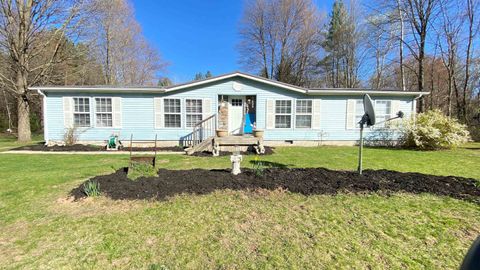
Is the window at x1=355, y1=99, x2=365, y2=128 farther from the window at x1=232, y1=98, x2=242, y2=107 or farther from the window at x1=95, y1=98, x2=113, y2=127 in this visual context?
the window at x1=95, y1=98, x2=113, y2=127

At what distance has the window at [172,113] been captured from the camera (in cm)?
1075

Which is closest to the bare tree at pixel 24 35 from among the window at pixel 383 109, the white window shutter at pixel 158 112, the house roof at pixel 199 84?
the house roof at pixel 199 84

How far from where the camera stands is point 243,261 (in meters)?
2.27

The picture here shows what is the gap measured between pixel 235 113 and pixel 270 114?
178cm

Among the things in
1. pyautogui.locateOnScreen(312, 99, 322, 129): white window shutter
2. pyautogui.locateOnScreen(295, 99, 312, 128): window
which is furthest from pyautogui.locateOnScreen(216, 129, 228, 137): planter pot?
pyautogui.locateOnScreen(312, 99, 322, 129): white window shutter

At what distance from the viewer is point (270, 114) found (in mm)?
11070

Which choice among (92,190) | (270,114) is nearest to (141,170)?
(92,190)

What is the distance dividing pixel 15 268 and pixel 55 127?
10636 mm

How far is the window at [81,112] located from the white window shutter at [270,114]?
8.52m

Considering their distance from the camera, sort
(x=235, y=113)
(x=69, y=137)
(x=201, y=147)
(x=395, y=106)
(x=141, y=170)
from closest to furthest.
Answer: (x=141, y=170) → (x=201, y=147) → (x=69, y=137) → (x=395, y=106) → (x=235, y=113)

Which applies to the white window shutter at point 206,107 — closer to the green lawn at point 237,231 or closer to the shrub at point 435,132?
the green lawn at point 237,231

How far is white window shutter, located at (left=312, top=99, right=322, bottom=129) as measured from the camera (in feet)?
36.7

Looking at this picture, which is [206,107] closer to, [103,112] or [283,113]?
[283,113]

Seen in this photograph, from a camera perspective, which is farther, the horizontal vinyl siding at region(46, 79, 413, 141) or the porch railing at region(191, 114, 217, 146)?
the porch railing at region(191, 114, 217, 146)
